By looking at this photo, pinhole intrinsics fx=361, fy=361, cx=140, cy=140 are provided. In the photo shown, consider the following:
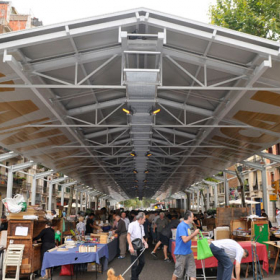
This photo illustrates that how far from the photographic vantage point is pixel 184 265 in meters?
7.46

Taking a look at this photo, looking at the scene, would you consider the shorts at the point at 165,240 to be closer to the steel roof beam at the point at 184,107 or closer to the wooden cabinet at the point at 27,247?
the wooden cabinet at the point at 27,247

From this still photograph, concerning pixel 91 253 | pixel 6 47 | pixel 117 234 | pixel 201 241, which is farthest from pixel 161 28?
pixel 117 234

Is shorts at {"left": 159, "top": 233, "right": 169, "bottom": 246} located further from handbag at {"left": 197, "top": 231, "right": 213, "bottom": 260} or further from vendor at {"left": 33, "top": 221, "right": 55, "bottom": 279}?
handbag at {"left": 197, "top": 231, "right": 213, "bottom": 260}

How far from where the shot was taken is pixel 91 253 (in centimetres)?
927

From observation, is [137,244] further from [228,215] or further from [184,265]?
[228,215]

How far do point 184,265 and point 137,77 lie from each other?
14.1 ft

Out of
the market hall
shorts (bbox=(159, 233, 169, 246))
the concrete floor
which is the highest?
the market hall

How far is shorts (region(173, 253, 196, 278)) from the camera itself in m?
7.37

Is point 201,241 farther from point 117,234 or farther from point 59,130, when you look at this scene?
point 59,130

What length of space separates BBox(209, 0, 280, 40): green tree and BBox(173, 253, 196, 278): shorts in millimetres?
17573

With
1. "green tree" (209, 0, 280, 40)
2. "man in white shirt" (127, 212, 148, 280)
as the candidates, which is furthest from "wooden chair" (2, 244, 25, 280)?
"green tree" (209, 0, 280, 40)

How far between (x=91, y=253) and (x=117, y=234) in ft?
15.9

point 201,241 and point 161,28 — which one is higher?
point 161,28

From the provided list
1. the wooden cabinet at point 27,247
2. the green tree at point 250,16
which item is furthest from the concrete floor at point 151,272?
the green tree at point 250,16
